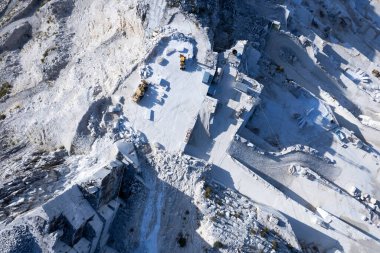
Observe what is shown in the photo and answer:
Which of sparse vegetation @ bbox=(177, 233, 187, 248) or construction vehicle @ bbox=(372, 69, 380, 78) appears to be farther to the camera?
construction vehicle @ bbox=(372, 69, 380, 78)

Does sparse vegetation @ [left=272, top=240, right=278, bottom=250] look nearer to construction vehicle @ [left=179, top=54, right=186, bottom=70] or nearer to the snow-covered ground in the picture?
the snow-covered ground

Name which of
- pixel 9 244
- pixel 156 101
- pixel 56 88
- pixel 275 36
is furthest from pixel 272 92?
pixel 9 244

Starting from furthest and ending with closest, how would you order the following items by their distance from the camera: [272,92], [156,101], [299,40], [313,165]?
[299,40]
[272,92]
[313,165]
[156,101]

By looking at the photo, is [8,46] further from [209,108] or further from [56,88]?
[209,108]

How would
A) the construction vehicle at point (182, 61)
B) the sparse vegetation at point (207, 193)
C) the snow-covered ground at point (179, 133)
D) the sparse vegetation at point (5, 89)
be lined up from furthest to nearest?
1. the sparse vegetation at point (5, 89)
2. the construction vehicle at point (182, 61)
3. the sparse vegetation at point (207, 193)
4. the snow-covered ground at point (179, 133)

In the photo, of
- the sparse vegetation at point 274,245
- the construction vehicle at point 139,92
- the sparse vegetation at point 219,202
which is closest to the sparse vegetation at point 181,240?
the sparse vegetation at point 219,202

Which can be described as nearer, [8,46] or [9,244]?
[9,244]

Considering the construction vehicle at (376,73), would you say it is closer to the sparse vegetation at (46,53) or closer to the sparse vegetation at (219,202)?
the sparse vegetation at (219,202)

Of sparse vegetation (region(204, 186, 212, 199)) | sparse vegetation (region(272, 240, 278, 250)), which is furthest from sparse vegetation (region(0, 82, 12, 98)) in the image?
sparse vegetation (region(272, 240, 278, 250))
